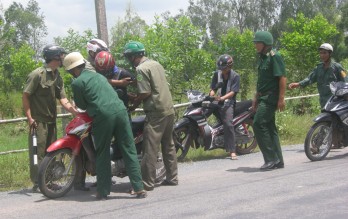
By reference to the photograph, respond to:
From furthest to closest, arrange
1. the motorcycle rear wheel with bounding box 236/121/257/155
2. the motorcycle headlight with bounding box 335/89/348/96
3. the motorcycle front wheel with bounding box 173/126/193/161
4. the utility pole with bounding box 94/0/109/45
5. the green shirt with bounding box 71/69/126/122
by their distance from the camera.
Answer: the utility pole with bounding box 94/0/109/45
the motorcycle rear wheel with bounding box 236/121/257/155
the motorcycle front wheel with bounding box 173/126/193/161
the motorcycle headlight with bounding box 335/89/348/96
the green shirt with bounding box 71/69/126/122

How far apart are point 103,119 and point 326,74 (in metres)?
4.58

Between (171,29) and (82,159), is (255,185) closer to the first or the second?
(82,159)

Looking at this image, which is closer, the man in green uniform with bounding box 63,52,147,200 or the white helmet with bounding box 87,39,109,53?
the man in green uniform with bounding box 63,52,147,200

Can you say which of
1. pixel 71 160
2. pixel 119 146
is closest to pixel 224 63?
pixel 119 146

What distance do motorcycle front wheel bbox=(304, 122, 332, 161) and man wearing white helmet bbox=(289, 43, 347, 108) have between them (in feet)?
3.25

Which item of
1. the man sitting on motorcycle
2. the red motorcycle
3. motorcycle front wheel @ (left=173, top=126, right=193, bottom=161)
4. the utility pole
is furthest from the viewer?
the utility pole

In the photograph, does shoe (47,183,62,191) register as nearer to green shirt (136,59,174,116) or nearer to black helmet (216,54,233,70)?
green shirt (136,59,174,116)

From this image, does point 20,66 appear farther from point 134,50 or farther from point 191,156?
point 134,50

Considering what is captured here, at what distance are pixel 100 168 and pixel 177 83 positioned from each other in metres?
8.14

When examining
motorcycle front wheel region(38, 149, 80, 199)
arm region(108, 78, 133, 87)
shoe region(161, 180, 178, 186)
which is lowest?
shoe region(161, 180, 178, 186)

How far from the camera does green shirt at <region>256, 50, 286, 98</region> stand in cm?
770

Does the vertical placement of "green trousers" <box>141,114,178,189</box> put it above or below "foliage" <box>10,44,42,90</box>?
below

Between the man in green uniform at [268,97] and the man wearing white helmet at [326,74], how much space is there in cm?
143

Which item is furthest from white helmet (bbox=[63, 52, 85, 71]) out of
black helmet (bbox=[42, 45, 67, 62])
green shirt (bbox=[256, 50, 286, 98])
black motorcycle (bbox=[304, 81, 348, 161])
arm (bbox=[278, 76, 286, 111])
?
black motorcycle (bbox=[304, 81, 348, 161])
